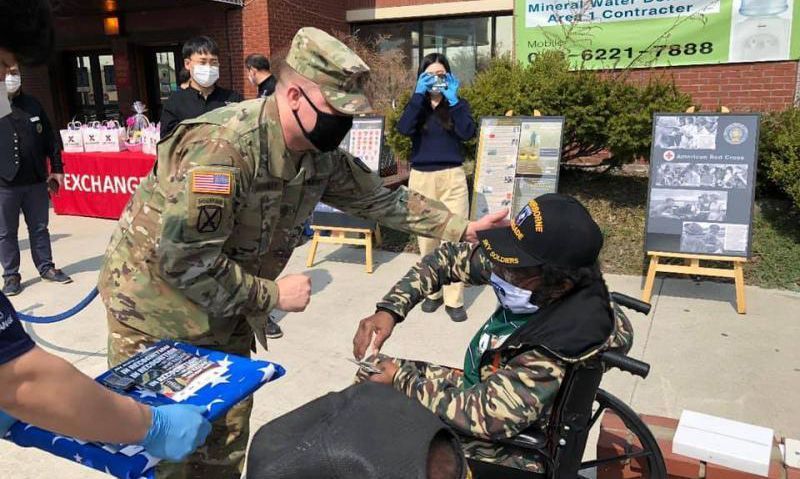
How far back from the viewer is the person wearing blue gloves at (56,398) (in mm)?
1047

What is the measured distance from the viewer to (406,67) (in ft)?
41.5

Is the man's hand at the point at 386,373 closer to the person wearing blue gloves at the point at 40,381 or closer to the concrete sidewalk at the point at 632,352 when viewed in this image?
the person wearing blue gloves at the point at 40,381

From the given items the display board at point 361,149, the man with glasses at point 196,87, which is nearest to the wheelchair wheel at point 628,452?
the display board at point 361,149

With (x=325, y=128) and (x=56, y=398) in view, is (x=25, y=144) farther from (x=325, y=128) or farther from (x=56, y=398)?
(x=56, y=398)

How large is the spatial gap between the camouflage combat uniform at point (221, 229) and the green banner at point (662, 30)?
23.7 feet

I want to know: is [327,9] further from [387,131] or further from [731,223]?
[731,223]

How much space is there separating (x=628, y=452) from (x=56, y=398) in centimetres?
194

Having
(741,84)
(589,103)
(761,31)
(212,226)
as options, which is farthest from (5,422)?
(741,84)

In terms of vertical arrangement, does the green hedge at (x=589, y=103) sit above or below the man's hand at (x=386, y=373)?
above

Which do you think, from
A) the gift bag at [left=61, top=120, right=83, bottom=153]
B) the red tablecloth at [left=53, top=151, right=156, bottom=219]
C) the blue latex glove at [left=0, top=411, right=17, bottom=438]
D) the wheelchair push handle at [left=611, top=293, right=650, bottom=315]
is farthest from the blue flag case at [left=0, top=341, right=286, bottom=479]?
the gift bag at [left=61, top=120, right=83, bottom=153]

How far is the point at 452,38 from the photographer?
12625 mm

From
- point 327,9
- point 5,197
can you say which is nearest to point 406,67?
point 327,9

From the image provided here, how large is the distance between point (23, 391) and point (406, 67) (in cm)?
1221

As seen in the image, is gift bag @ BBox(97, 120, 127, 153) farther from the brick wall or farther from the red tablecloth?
the brick wall
